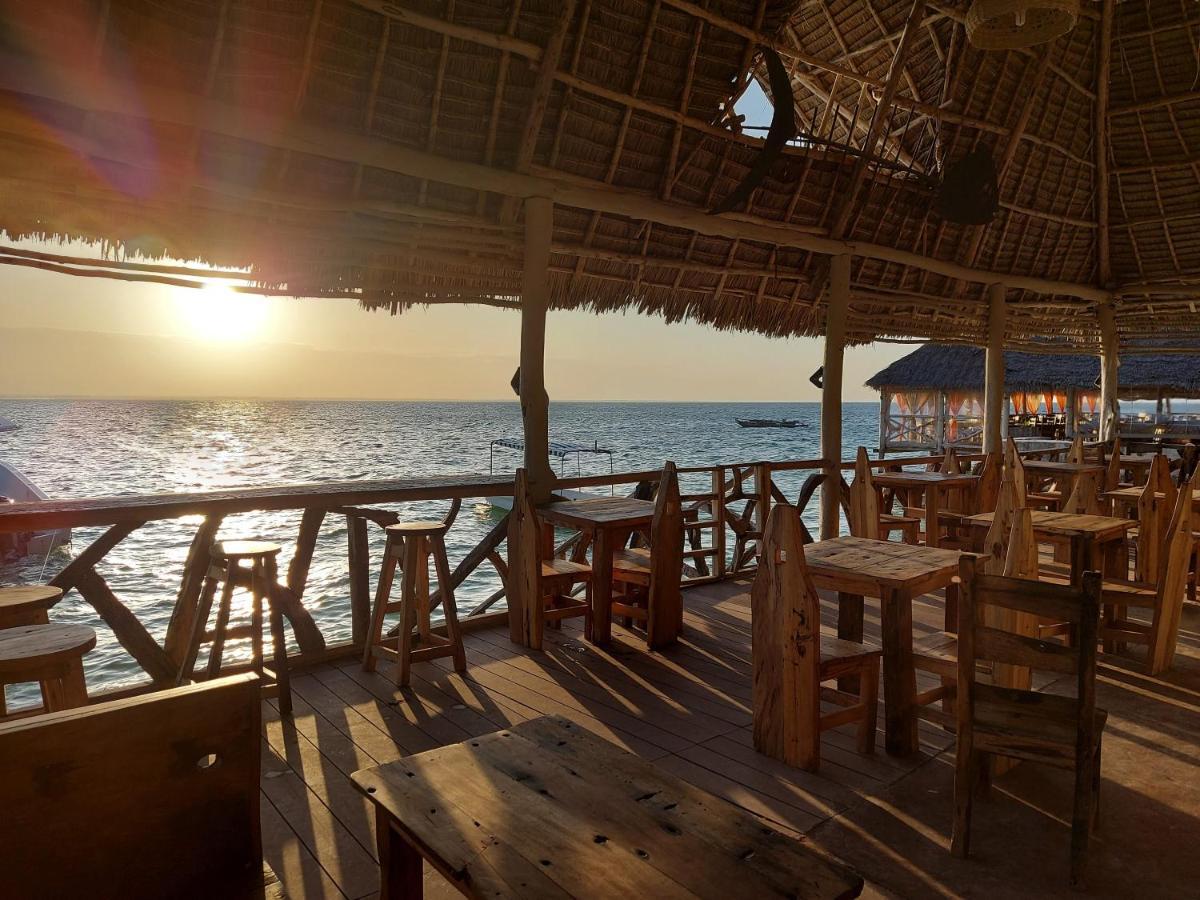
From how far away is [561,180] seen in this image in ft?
18.5

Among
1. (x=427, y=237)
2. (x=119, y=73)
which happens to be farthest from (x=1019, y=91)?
(x=119, y=73)

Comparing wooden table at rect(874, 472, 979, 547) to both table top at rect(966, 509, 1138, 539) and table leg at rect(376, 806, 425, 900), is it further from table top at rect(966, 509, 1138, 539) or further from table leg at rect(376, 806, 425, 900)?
table leg at rect(376, 806, 425, 900)

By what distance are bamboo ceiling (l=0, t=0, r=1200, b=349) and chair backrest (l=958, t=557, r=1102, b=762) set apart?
4.22 metres

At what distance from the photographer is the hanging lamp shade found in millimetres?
4574

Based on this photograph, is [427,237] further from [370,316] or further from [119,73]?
[119,73]

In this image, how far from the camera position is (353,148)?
4.66 metres

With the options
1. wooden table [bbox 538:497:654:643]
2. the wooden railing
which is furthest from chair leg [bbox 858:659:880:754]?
wooden table [bbox 538:497:654:643]

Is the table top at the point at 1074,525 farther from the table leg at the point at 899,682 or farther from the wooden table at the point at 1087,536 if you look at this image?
the table leg at the point at 899,682

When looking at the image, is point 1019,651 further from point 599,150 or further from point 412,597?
point 599,150

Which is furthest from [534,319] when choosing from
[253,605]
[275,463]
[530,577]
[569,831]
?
[275,463]

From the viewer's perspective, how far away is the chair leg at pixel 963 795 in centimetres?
226

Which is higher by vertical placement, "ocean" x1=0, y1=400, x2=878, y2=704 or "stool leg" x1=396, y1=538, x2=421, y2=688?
"stool leg" x1=396, y1=538, x2=421, y2=688

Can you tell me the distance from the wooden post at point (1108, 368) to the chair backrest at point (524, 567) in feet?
32.2

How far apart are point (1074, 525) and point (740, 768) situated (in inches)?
103
